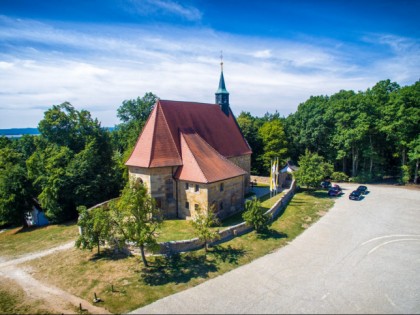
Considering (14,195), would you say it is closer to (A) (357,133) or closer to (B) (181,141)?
(B) (181,141)

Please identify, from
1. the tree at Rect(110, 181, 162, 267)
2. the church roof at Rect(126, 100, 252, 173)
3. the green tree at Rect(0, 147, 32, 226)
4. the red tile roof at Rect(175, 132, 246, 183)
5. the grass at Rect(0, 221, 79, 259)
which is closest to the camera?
the tree at Rect(110, 181, 162, 267)

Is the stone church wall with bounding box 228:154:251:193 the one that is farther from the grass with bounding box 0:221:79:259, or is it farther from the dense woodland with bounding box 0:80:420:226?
the grass with bounding box 0:221:79:259

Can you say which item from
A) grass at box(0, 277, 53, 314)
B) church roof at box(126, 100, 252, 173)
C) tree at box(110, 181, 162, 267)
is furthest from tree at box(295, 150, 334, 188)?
grass at box(0, 277, 53, 314)

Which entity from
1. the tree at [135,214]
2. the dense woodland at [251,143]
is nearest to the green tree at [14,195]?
→ the dense woodland at [251,143]

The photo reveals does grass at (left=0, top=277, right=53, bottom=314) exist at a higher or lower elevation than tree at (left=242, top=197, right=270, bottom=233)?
lower

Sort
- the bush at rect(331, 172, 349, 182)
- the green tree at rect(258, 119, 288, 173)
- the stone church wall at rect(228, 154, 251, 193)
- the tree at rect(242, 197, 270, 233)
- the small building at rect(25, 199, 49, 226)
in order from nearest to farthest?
the tree at rect(242, 197, 270, 233)
the small building at rect(25, 199, 49, 226)
the stone church wall at rect(228, 154, 251, 193)
the bush at rect(331, 172, 349, 182)
the green tree at rect(258, 119, 288, 173)

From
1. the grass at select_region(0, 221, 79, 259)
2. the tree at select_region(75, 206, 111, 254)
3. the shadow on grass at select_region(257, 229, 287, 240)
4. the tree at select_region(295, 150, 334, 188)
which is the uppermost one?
the tree at select_region(295, 150, 334, 188)

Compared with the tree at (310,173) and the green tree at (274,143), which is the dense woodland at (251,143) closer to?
the green tree at (274,143)

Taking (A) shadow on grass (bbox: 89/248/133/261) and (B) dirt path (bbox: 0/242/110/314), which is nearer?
(B) dirt path (bbox: 0/242/110/314)
